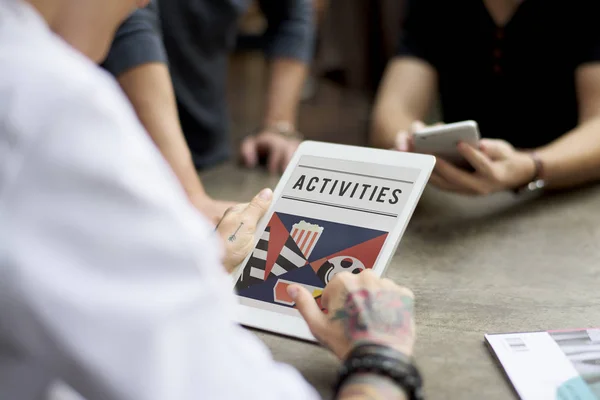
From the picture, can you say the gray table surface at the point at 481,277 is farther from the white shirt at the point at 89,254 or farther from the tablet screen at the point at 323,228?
the white shirt at the point at 89,254

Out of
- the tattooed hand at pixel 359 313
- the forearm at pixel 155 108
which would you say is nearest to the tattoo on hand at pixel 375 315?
the tattooed hand at pixel 359 313

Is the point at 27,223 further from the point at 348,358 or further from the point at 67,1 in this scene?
Answer: the point at 348,358

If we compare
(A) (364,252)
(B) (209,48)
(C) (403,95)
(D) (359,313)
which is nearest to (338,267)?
(A) (364,252)

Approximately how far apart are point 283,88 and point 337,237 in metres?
0.97

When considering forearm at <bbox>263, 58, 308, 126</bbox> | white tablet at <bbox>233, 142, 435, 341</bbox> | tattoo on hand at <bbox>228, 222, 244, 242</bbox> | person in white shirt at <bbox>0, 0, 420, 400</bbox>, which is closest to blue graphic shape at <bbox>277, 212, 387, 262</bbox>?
white tablet at <bbox>233, 142, 435, 341</bbox>

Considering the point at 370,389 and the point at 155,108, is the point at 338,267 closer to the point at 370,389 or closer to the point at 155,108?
the point at 370,389

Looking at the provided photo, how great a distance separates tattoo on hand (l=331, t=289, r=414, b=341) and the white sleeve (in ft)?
0.67

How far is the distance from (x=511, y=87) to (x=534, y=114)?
0.09 meters

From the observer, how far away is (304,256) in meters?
0.79

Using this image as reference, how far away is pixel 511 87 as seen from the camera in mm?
1434

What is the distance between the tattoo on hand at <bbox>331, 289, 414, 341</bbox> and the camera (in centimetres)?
60

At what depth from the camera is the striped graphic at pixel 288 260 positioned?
0.79 meters

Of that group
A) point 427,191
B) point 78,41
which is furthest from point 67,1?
point 427,191

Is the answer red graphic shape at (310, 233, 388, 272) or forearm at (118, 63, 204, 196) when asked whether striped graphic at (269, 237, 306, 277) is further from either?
forearm at (118, 63, 204, 196)
